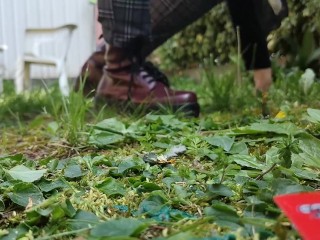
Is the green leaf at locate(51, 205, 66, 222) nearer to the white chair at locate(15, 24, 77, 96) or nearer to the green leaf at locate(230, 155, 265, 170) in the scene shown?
the green leaf at locate(230, 155, 265, 170)

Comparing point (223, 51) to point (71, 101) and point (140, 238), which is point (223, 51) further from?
point (140, 238)

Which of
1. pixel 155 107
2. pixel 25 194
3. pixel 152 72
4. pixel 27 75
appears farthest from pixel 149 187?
pixel 27 75

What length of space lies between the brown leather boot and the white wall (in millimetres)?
3922

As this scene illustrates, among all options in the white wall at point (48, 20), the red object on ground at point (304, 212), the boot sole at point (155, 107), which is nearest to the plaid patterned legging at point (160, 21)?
the boot sole at point (155, 107)

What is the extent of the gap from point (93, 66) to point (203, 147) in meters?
1.02

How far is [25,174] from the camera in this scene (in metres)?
0.76

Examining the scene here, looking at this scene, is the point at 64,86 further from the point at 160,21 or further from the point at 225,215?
the point at 225,215

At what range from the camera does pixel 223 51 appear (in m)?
2.92

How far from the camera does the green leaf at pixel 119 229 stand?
1.64 ft

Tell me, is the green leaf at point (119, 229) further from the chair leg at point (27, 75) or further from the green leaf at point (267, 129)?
the chair leg at point (27, 75)

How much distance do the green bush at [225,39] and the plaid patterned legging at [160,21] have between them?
0.22m

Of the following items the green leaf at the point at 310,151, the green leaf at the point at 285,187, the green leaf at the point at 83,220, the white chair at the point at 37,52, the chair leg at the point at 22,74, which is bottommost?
the chair leg at the point at 22,74

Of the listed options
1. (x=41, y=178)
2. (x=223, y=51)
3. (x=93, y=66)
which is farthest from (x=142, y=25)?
(x=223, y=51)

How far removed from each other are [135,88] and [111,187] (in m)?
0.87
